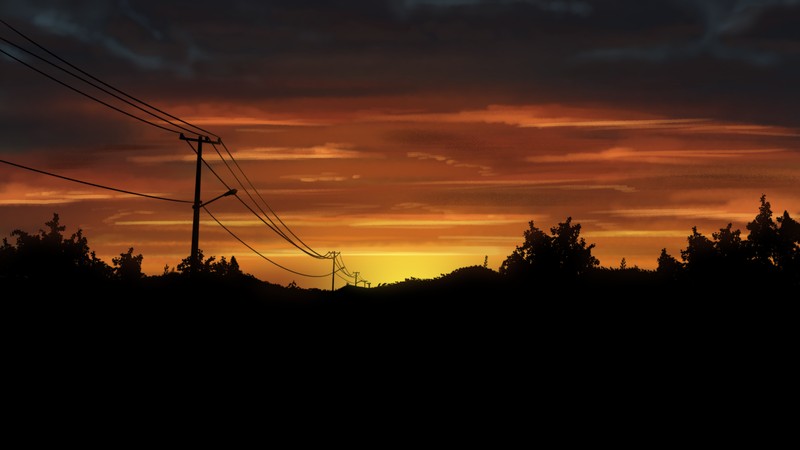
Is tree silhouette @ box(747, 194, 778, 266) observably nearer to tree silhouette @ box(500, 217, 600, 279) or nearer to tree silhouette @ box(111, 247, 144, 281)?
tree silhouette @ box(500, 217, 600, 279)

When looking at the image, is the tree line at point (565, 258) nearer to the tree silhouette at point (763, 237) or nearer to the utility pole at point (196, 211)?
the tree silhouette at point (763, 237)

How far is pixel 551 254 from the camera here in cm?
9394

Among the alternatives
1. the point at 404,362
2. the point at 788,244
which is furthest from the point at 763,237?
the point at 404,362

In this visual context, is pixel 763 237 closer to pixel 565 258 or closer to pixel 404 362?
pixel 565 258

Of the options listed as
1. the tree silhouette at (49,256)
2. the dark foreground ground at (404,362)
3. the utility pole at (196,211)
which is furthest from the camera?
the tree silhouette at (49,256)

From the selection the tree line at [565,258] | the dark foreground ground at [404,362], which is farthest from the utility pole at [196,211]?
the tree line at [565,258]

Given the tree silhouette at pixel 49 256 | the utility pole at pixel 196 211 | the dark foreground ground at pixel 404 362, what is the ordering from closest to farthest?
1. the dark foreground ground at pixel 404 362
2. the utility pole at pixel 196 211
3. the tree silhouette at pixel 49 256

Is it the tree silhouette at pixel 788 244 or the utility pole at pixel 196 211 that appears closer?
the utility pole at pixel 196 211

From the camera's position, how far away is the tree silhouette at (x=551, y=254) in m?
93.3

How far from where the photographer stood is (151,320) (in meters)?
48.2

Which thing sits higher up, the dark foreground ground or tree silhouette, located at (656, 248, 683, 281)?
tree silhouette, located at (656, 248, 683, 281)

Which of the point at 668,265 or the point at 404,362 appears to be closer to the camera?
the point at 404,362

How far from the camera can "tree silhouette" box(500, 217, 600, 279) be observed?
93312 mm

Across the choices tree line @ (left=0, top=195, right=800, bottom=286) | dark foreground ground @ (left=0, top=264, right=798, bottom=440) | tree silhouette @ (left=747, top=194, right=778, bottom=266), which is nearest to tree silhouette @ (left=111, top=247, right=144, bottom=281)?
tree line @ (left=0, top=195, right=800, bottom=286)
